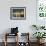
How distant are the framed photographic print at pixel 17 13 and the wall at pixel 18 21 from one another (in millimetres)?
138

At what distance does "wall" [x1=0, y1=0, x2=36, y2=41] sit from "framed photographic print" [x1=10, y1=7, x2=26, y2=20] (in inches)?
5.4

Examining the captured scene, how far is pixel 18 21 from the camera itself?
734 centimetres

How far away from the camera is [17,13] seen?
24.0 ft

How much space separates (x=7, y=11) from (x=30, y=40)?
1.71m

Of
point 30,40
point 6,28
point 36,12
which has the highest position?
point 36,12

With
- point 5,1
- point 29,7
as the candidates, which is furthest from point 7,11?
point 29,7

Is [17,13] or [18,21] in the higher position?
[17,13]

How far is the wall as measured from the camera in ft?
23.9

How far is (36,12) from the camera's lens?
289 inches

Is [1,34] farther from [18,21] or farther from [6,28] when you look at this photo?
[18,21]

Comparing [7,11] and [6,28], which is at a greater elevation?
[7,11]

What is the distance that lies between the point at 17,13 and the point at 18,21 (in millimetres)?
371

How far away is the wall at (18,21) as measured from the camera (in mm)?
7270

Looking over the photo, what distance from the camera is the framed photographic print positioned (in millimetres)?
7277
